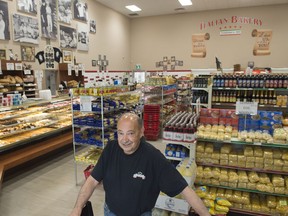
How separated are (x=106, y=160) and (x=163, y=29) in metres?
11.6

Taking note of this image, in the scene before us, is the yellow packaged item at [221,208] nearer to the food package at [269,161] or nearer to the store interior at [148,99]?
the store interior at [148,99]

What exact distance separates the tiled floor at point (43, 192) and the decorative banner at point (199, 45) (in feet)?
29.5

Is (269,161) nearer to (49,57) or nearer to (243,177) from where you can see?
(243,177)

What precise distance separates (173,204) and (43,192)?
8.71ft

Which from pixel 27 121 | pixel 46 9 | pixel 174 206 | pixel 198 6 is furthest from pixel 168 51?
pixel 174 206

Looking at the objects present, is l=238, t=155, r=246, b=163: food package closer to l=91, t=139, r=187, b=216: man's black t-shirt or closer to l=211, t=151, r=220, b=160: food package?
l=211, t=151, r=220, b=160: food package

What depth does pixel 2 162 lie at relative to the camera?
13.5 feet

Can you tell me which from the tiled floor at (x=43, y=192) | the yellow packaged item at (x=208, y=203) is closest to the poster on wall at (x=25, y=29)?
the tiled floor at (x=43, y=192)

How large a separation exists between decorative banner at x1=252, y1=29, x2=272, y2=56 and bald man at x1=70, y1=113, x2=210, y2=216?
11.0m

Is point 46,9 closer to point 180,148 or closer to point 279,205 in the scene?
point 180,148

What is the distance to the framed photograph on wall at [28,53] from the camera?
6.38 meters

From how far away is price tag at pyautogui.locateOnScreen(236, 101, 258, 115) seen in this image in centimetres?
297

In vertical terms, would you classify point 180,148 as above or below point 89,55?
below

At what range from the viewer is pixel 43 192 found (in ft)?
13.1
